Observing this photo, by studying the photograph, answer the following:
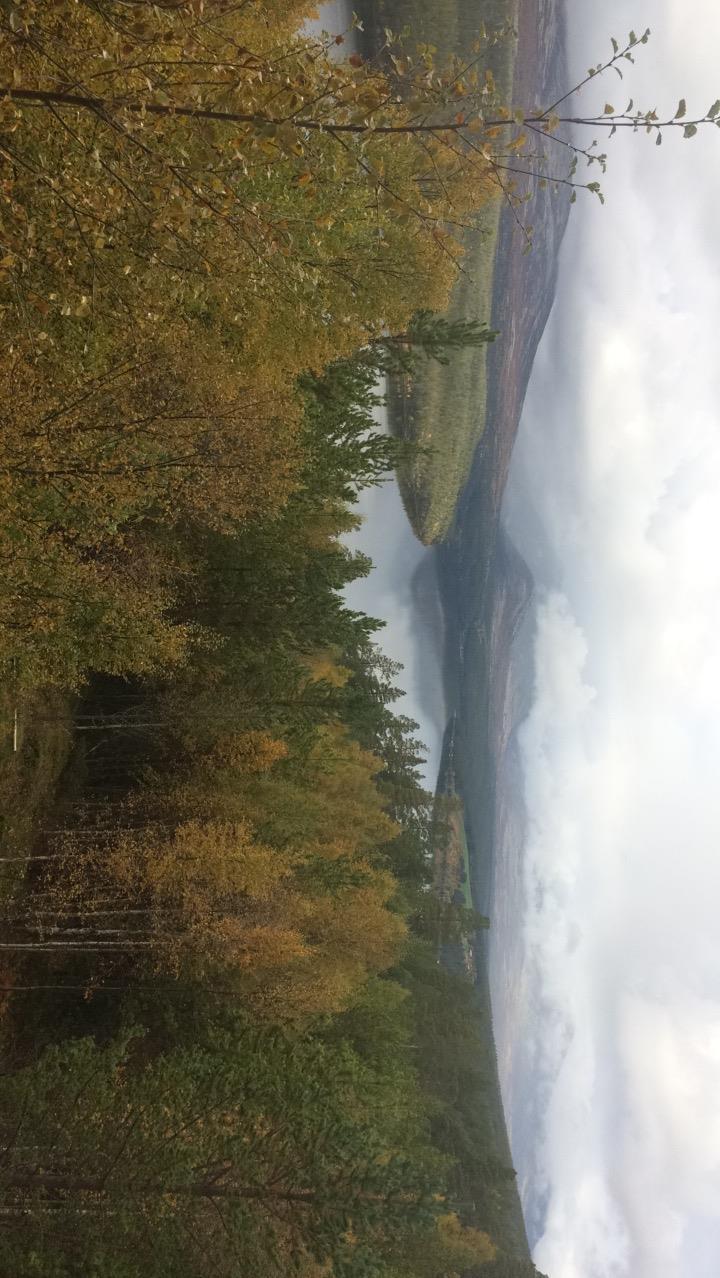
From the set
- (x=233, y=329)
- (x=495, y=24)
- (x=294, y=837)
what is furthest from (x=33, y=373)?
(x=495, y=24)

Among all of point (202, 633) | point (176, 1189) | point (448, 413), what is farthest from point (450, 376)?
point (176, 1189)

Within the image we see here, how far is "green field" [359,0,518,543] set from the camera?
2781cm

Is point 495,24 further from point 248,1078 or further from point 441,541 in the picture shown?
point 248,1078

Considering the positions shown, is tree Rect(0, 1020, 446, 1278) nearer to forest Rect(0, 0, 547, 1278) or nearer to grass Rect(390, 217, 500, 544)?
forest Rect(0, 0, 547, 1278)

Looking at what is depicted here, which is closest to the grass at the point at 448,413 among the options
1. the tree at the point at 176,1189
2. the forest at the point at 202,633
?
the forest at the point at 202,633

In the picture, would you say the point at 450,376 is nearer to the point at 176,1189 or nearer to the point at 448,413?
the point at 448,413

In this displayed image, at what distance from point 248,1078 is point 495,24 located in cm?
3656

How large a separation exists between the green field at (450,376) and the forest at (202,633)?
6105mm

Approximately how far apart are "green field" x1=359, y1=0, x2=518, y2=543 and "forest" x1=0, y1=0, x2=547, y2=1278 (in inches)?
240

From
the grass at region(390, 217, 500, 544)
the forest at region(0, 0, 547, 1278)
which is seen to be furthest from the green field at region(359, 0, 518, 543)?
the forest at region(0, 0, 547, 1278)

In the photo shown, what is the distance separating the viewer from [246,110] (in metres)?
6.34

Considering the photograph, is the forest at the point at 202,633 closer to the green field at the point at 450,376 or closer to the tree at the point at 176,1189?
the tree at the point at 176,1189

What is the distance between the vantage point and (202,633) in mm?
24484

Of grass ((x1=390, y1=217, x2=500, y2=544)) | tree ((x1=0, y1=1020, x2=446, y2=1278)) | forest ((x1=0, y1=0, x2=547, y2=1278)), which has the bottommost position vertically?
tree ((x1=0, y1=1020, x2=446, y2=1278))
